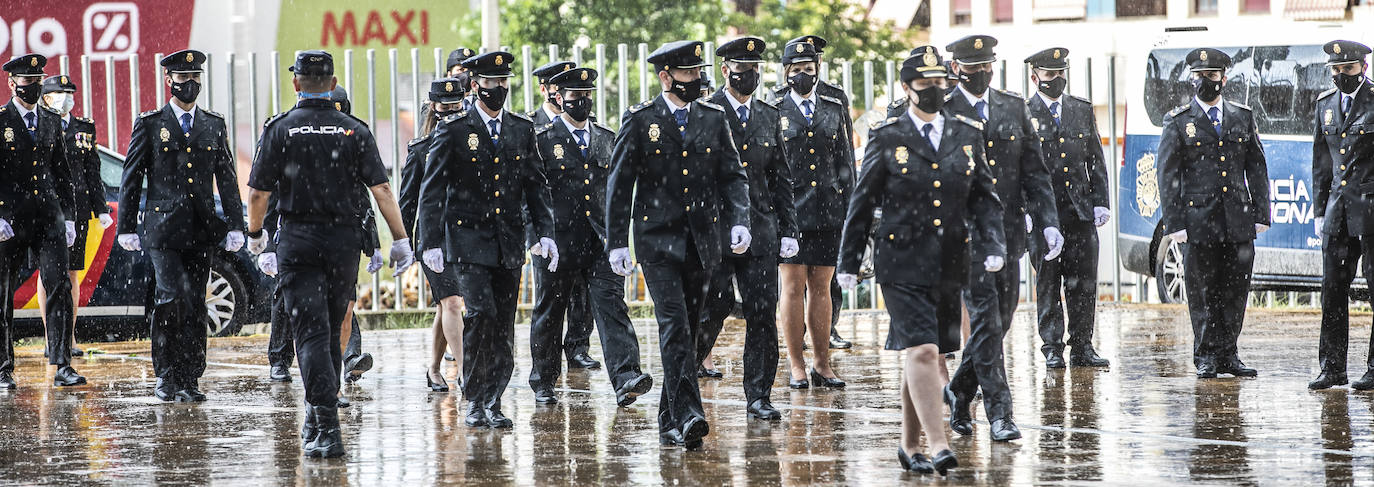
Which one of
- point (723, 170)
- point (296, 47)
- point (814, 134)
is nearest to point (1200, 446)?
point (723, 170)

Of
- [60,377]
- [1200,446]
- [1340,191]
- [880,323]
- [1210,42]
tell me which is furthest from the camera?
[1210,42]

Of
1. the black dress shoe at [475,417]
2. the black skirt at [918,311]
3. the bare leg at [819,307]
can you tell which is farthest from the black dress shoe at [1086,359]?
the black dress shoe at [475,417]

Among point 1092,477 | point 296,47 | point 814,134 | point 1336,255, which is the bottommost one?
point 1092,477

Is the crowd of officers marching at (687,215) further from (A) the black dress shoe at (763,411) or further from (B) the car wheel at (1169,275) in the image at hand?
(B) the car wheel at (1169,275)

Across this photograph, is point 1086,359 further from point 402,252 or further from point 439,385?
point 402,252

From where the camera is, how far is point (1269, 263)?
1630 cm

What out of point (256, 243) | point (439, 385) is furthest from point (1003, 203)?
point (256, 243)

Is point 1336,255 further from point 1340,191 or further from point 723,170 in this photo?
point 723,170

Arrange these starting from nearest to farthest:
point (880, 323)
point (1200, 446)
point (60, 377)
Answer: point (1200, 446)
point (60, 377)
point (880, 323)

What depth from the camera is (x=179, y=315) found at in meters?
10.9

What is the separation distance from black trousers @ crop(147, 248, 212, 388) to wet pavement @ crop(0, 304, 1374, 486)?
0.20m

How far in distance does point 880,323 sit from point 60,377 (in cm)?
626

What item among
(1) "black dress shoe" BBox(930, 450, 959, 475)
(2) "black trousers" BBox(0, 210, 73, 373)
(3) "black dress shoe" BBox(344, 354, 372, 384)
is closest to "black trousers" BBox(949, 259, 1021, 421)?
(1) "black dress shoe" BBox(930, 450, 959, 475)

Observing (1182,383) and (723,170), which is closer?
(723,170)
